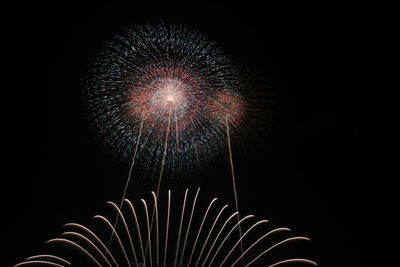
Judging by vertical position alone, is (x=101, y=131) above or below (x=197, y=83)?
below

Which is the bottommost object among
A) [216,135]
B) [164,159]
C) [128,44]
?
[164,159]

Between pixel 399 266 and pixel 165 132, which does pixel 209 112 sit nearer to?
pixel 165 132

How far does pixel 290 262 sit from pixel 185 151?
13.5ft

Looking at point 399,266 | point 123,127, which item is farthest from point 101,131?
point 399,266

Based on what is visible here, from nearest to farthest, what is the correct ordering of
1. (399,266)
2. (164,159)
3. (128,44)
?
(399,266) < (128,44) < (164,159)

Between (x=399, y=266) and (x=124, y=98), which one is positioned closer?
(x=399, y=266)

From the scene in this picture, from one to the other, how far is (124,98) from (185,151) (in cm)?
239

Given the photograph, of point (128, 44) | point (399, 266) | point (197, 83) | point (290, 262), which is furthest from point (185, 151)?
point (399, 266)

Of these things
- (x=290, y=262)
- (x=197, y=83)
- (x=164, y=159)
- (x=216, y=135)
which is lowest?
(x=290, y=262)

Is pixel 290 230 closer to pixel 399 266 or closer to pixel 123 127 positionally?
pixel 399 266

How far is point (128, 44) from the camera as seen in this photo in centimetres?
882

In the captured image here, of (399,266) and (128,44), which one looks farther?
(128,44)

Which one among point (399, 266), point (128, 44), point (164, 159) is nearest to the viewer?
point (399, 266)

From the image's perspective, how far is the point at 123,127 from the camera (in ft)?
30.5
